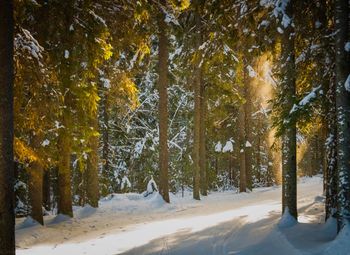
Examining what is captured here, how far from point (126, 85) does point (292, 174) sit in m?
6.72

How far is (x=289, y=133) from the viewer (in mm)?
11875

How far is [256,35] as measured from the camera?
43.1 feet

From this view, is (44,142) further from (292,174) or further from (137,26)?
(292,174)

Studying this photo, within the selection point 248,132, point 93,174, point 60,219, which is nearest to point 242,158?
point 248,132

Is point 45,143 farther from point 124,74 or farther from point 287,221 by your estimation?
point 287,221

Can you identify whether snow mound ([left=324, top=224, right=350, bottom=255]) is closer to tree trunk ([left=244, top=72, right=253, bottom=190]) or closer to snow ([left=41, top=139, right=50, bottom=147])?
snow ([left=41, top=139, right=50, bottom=147])

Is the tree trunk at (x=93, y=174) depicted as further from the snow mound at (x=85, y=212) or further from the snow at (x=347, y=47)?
the snow at (x=347, y=47)

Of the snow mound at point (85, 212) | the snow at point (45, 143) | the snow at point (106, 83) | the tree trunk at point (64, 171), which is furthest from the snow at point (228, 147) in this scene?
the snow at point (45, 143)

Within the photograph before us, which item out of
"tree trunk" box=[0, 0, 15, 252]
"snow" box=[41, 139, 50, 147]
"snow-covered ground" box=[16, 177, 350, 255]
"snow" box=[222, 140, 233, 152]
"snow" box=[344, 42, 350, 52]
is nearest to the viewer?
"tree trunk" box=[0, 0, 15, 252]

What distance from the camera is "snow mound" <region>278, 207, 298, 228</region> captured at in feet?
37.3

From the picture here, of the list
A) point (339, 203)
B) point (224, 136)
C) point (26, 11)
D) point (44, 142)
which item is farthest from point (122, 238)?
point (224, 136)

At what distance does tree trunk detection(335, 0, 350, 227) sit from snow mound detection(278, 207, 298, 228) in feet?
7.77

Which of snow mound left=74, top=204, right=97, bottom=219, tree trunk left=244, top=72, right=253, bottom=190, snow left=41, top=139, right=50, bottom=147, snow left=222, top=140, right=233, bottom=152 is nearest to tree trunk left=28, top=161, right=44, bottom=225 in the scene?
snow left=41, top=139, right=50, bottom=147

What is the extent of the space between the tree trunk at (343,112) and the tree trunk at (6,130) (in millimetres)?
6673
